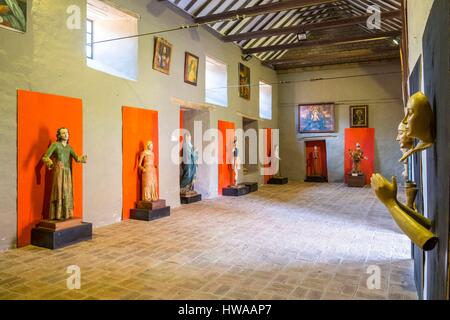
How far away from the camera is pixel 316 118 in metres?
14.8

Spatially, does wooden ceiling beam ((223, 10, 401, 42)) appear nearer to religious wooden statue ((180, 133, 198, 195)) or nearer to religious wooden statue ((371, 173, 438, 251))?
religious wooden statue ((180, 133, 198, 195))

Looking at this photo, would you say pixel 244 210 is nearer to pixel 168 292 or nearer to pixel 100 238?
pixel 100 238

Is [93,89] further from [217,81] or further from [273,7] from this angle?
[217,81]

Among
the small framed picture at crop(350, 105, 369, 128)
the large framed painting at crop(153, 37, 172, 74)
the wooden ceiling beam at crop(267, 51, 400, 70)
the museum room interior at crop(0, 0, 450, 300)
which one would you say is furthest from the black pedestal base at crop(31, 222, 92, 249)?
the small framed picture at crop(350, 105, 369, 128)

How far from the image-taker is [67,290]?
10.5 ft

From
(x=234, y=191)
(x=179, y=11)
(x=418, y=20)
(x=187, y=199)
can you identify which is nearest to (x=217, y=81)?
(x=179, y=11)

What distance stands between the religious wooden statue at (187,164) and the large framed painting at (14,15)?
472 cm

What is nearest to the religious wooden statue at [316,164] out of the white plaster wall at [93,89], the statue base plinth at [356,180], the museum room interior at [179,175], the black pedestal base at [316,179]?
the black pedestal base at [316,179]

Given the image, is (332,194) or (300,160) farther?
(300,160)

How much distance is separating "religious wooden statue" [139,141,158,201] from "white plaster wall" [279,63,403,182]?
9035mm

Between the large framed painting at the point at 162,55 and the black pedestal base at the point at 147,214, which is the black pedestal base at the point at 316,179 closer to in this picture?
the large framed painting at the point at 162,55

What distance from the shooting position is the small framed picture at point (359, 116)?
552 inches

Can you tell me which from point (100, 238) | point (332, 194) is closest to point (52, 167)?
point (100, 238)

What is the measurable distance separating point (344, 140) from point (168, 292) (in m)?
13.0
